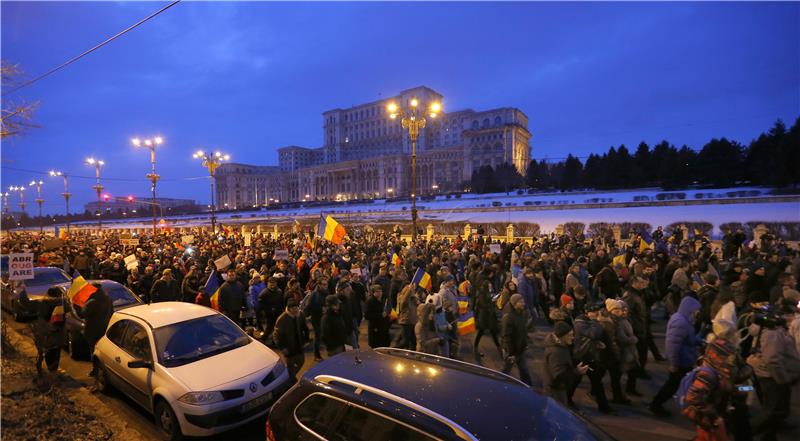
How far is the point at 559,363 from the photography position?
4500 mm

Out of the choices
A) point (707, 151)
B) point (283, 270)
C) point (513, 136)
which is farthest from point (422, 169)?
point (283, 270)

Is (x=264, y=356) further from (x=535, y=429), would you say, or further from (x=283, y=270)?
(x=283, y=270)

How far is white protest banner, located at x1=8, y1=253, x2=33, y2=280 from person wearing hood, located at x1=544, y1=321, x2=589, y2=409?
935 centimetres

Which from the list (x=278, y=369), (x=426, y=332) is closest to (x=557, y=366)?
(x=426, y=332)

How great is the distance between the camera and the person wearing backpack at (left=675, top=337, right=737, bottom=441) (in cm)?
328

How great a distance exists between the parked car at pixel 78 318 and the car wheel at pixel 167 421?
3.56 metres

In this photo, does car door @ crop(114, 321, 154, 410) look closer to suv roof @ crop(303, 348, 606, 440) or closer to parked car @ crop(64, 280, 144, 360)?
parked car @ crop(64, 280, 144, 360)

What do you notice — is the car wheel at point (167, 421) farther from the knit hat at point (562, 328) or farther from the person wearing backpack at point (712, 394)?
the person wearing backpack at point (712, 394)

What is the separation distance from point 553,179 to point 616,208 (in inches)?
1358

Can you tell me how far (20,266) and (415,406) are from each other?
361 inches

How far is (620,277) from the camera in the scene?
8.98 m

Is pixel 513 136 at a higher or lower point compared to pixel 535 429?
higher

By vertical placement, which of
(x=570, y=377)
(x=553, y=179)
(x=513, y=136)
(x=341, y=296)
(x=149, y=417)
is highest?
(x=513, y=136)

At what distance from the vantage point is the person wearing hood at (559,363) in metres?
4.48
